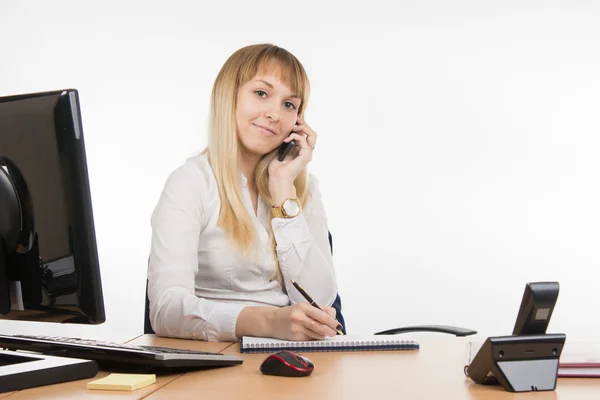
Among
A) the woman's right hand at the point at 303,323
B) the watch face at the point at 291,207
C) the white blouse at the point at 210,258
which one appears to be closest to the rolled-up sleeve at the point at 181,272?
the white blouse at the point at 210,258

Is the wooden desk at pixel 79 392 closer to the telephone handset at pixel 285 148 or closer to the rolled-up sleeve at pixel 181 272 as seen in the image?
the rolled-up sleeve at pixel 181 272

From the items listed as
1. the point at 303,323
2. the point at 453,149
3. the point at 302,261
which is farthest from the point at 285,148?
the point at 453,149

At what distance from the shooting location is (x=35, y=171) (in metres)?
1.17

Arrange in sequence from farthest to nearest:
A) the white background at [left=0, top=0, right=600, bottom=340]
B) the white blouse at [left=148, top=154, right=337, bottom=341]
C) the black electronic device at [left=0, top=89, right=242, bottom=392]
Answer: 1. the white background at [left=0, top=0, right=600, bottom=340]
2. the white blouse at [left=148, top=154, right=337, bottom=341]
3. the black electronic device at [left=0, top=89, right=242, bottom=392]

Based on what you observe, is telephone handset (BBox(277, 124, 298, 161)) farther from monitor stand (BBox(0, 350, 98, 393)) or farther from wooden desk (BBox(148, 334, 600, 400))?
monitor stand (BBox(0, 350, 98, 393))

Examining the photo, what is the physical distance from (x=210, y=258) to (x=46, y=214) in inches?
36.3

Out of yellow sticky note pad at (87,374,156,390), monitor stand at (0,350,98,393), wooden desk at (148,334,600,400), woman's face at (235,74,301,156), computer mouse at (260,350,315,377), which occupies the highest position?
woman's face at (235,74,301,156)

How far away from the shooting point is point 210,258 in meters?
2.07

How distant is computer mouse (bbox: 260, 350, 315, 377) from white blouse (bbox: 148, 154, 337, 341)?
55 centimetres

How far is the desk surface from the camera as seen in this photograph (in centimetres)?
104

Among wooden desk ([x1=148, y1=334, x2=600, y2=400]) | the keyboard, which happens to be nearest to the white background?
wooden desk ([x1=148, y1=334, x2=600, y2=400])

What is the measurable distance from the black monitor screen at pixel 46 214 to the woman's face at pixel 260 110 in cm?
106

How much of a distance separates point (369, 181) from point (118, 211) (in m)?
1.44

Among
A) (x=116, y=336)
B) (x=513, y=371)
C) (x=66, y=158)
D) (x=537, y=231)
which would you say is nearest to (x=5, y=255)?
(x=66, y=158)
